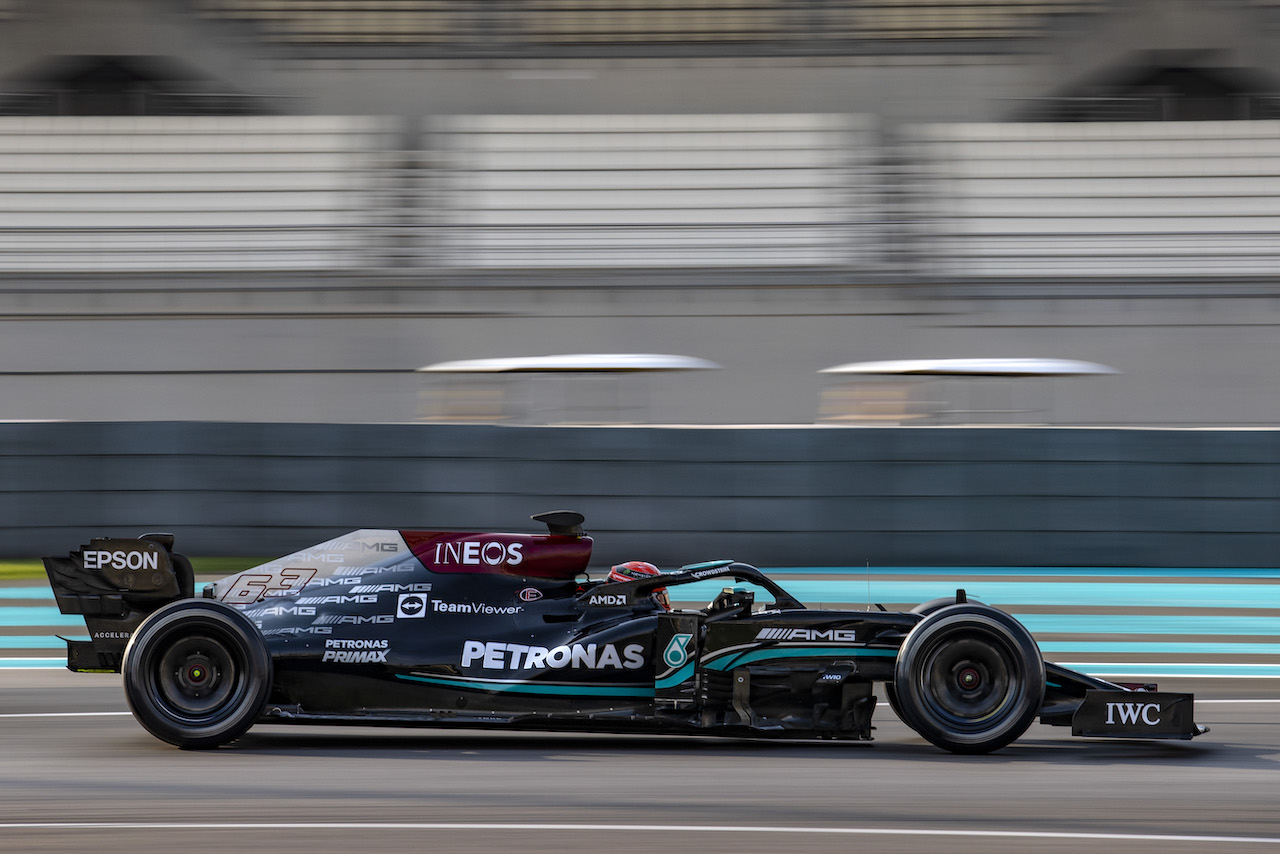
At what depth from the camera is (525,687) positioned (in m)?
5.61

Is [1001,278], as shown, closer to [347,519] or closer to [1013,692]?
[347,519]

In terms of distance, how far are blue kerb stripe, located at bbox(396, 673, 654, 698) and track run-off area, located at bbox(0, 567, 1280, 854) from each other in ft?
0.86

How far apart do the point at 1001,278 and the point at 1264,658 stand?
28.8 feet

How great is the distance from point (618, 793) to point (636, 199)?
1392cm

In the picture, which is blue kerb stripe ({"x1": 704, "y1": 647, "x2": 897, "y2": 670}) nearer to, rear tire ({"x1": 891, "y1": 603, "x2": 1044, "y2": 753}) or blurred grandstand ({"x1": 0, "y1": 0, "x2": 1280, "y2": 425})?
rear tire ({"x1": 891, "y1": 603, "x2": 1044, "y2": 753})

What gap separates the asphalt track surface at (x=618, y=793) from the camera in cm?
450

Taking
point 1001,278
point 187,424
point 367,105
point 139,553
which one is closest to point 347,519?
point 187,424

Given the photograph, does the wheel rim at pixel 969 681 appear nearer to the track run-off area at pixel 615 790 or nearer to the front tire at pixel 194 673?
the track run-off area at pixel 615 790

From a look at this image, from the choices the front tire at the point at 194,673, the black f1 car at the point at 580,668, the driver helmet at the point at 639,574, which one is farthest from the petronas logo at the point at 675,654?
the front tire at the point at 194,673

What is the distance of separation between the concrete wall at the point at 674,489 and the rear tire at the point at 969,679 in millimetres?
5094

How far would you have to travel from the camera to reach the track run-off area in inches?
177

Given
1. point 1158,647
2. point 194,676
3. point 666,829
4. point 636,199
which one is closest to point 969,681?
point 666,829

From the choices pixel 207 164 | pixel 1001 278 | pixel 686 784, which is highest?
pixel 207 164

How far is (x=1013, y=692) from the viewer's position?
18.6 ft
